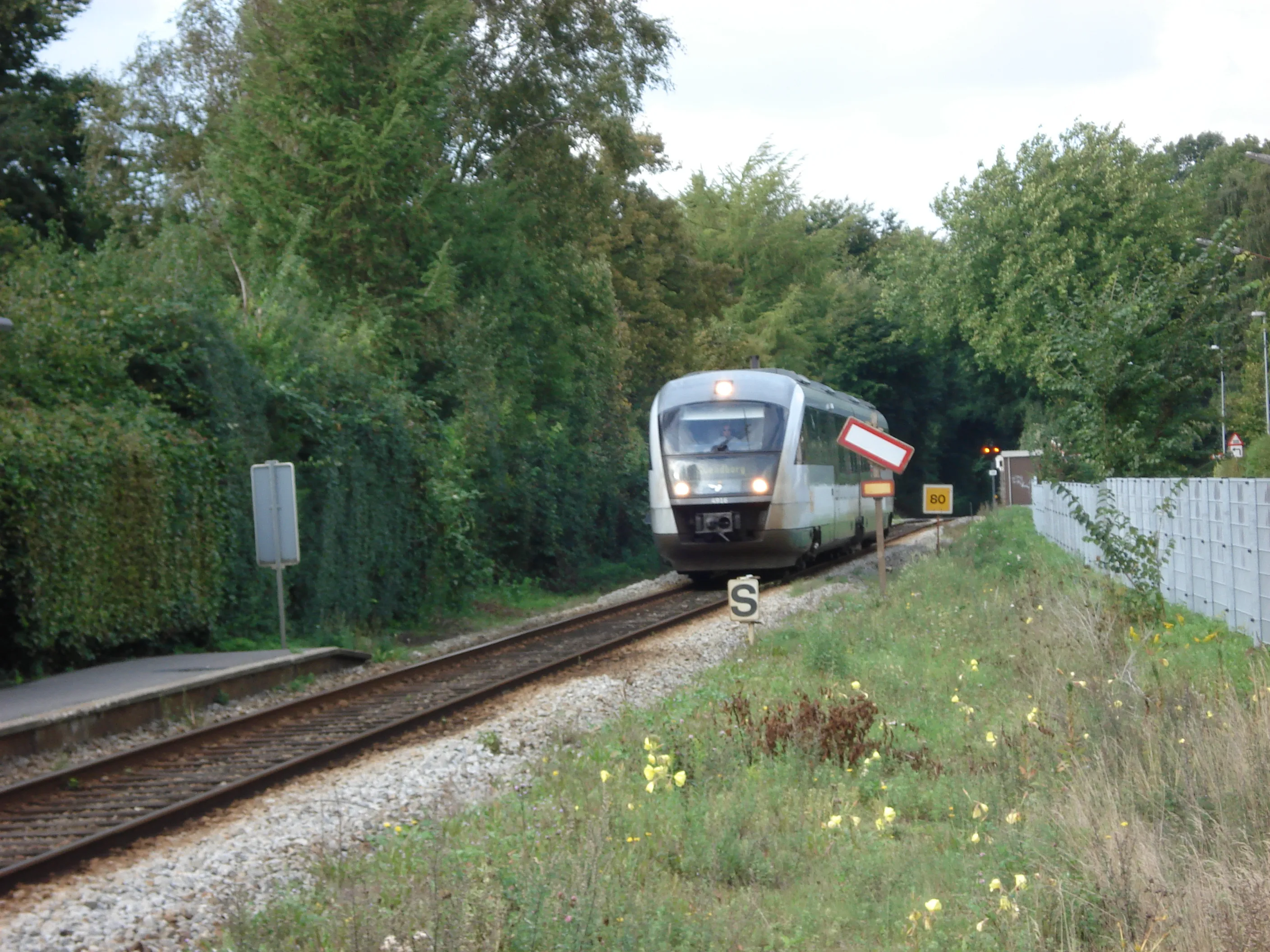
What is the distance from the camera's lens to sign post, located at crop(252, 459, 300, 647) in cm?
1456

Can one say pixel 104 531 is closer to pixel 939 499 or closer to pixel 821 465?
pixel 939 499

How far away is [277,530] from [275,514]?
17 cm

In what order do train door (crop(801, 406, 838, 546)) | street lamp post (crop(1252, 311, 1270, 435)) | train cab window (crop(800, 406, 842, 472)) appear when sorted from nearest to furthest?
train cab window (crop(800, 406, 842, 472)) < train door (crop(801, 406, 838, 546)) < street lamp post (crop(1252, 311, 1270, 435))

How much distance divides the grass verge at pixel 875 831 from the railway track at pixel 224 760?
1.49 meters

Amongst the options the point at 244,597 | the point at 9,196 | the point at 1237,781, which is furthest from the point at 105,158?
the point at 1237,781

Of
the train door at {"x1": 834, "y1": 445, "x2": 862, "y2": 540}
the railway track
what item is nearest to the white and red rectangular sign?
the railway track

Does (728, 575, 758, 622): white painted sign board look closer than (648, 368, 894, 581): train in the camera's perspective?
Yes

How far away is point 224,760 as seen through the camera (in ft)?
30.8

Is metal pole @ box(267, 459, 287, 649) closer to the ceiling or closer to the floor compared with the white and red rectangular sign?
closer to the floor

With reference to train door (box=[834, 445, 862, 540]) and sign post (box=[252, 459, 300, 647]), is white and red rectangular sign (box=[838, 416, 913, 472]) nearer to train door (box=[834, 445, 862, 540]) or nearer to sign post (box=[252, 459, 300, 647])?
sign post (box=[252, 459, 300, 647])

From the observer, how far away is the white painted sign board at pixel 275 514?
1456 centimetres

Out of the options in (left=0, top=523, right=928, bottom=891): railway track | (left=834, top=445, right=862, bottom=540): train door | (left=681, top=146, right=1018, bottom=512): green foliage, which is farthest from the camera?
(left=681, top=146, right=1018, bottom=512): green foliage

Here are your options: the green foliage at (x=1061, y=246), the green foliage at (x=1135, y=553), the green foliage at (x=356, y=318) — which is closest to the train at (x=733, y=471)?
the green foliage at (x=356, y=318)

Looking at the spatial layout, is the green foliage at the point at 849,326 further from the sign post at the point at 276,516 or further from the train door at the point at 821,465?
the sign post at the point at 276,516
